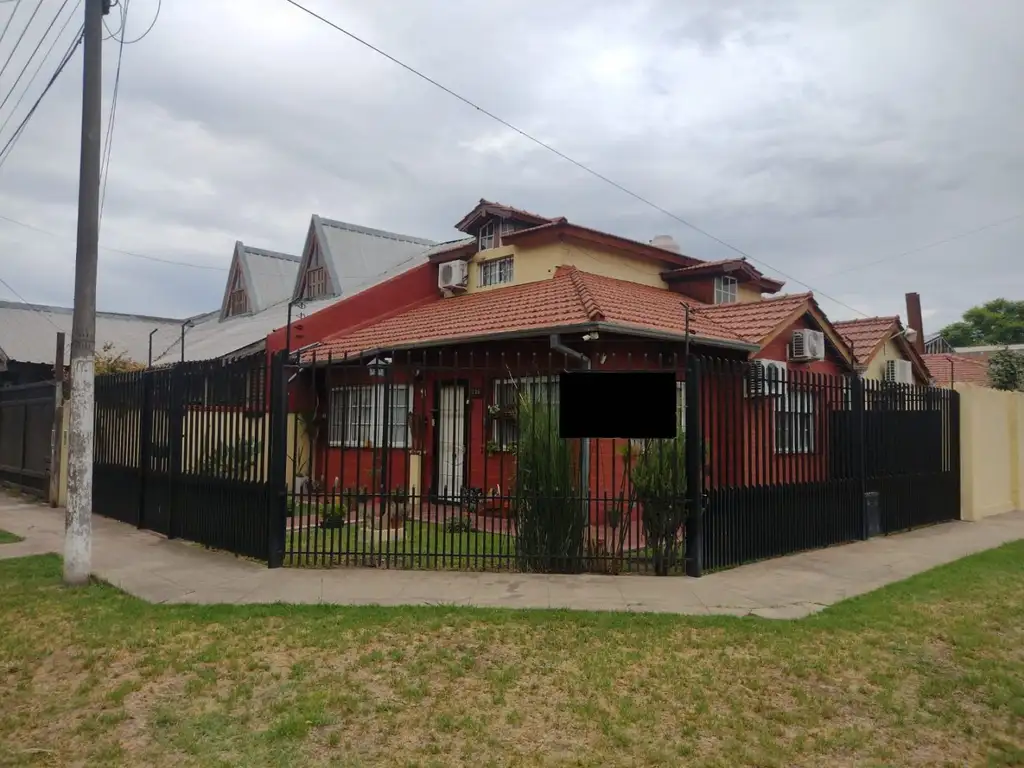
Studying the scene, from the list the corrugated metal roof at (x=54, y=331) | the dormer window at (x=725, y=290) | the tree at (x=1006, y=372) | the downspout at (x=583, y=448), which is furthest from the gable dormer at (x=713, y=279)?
the corrugated metal roof at (x=54, y=331)

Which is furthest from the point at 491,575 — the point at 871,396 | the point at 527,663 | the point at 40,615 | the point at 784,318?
the point at 784,318

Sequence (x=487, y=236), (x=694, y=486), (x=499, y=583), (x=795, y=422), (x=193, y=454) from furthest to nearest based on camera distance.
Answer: (x=487, y=236)
(x=193, y=454)
(x=795, y=422)
(x=694, y=486)
(x=499, y=583)

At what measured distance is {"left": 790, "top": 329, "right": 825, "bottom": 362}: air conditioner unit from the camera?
1389cm

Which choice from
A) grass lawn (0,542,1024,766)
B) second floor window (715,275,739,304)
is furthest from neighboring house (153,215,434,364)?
grass lawn (0,542,1024,766)

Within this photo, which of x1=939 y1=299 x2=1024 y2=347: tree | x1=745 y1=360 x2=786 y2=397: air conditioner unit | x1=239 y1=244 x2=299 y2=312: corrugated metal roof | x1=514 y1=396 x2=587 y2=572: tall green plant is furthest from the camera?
x1=939 y1=299 x2=1024 y2=347: tree

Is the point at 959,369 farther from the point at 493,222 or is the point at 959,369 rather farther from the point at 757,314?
the point at 493,222

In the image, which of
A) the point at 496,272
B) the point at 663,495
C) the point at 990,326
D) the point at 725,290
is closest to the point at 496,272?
the point at 496,272

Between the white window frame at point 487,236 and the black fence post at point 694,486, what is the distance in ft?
32.5

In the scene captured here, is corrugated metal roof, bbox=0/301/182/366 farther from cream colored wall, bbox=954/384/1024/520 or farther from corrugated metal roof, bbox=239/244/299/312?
cream colored wall, bbox=954/384/1024/520

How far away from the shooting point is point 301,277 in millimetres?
24047

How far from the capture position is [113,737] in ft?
13.4

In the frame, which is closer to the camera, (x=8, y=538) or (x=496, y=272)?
(x=8, y=538)

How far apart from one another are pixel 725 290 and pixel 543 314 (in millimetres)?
7196

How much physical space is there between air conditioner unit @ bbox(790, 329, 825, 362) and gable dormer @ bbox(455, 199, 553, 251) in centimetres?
554
